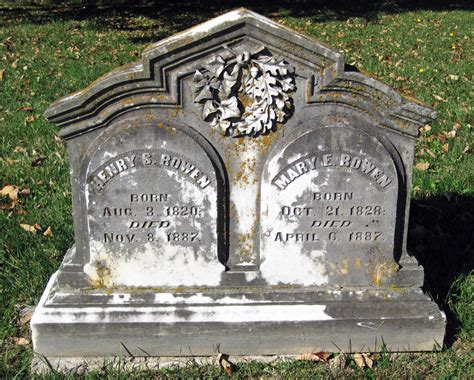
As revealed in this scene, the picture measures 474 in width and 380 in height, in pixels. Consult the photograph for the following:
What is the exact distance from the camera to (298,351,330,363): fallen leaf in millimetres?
3387

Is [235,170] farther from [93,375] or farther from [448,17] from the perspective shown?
[448,17]

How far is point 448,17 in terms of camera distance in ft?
53.1

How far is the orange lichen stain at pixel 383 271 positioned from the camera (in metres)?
3.46

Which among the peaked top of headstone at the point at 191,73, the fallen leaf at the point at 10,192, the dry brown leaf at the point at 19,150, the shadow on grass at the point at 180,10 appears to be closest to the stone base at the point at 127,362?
the peaked top of headstone at the point at 191,73

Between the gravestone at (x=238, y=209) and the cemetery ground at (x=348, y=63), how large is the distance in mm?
191

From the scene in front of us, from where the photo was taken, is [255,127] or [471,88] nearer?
[255,127]

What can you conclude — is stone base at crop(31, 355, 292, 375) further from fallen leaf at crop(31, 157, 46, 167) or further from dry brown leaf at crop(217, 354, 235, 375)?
fallen leaf at crop(31, 157, 46, 167)

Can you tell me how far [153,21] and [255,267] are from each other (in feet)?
44.3

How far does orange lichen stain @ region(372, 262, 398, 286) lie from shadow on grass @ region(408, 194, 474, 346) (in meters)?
0.30

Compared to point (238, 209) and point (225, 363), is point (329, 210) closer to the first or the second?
point (238, 209)

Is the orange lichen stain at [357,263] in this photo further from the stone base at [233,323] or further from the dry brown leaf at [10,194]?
the dry brown leaf at [10,194]

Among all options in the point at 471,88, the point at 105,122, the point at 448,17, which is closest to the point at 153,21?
the point at 448,17

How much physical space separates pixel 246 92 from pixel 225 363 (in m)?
1.41

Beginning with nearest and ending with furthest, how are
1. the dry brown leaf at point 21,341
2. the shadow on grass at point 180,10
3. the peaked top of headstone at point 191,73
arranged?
the peaked top of headstone at point 191,73 → the dry brown leaf at point 21,341 → the shadow on grass at point 180,10
